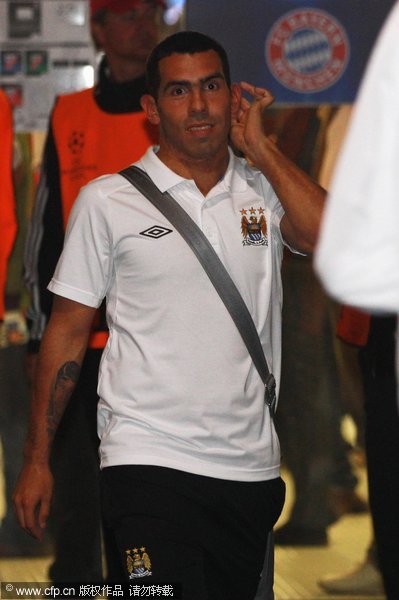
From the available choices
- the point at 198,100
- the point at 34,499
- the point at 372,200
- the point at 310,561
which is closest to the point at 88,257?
the point at 198,100

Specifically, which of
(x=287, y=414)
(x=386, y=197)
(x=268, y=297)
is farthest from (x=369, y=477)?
(x=386, y=197)

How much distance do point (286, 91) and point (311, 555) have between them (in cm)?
217

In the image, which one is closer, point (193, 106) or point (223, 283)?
point (223, 283)

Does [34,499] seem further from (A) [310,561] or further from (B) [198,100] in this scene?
(A) [310,561]

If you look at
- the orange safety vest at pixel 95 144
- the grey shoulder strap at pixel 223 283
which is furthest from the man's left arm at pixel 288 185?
the orange safety vest at pixel 95 144

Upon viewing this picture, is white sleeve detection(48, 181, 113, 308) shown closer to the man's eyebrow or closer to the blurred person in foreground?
the man's eyebrow

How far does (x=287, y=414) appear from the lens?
5.70m

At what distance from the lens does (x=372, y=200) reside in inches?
62.9

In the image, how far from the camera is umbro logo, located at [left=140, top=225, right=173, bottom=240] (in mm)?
3553

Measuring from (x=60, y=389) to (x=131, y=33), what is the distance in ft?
6.42

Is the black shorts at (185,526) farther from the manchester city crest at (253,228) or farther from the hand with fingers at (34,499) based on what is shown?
the manchester city crest at (253,228)

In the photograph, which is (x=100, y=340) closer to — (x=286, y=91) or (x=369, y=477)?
(x=369, y=477)

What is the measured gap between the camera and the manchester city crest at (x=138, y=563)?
330cm

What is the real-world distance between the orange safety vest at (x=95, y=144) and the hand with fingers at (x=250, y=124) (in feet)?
3.39
